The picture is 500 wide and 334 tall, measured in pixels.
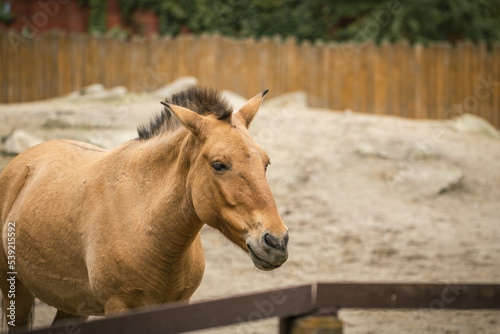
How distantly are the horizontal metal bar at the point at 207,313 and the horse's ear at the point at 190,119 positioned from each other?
0.96m

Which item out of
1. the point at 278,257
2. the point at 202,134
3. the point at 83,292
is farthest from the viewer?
the point at 83,292

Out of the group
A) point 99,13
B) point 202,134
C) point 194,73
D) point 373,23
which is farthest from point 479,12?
point 202,134

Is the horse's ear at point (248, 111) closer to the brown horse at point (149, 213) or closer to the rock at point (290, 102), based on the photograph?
the brown horse at point (149, 213)

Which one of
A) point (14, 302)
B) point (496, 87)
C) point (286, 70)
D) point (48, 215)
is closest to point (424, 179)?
point (286, 70)

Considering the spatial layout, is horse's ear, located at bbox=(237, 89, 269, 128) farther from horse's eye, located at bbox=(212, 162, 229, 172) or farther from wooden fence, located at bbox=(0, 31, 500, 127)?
wooden fence, located at bbox=(0, 31, 500, 127)

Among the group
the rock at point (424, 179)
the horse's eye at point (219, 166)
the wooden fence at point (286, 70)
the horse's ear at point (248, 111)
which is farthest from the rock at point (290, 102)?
the horse's eye at point (219, 166)

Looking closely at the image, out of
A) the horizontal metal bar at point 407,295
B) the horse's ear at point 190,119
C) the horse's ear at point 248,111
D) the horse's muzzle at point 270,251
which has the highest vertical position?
the horse's ear at point 248,111

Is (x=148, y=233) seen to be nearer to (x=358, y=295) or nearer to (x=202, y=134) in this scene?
(x=202, y=134)

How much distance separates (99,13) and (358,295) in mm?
19536

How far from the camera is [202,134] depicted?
10.1 ft

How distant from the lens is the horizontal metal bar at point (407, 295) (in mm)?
2756

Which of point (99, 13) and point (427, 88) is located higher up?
point (99, 13)

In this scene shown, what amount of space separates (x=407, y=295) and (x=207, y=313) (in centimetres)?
117

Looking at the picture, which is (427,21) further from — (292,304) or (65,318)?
(292,304)
